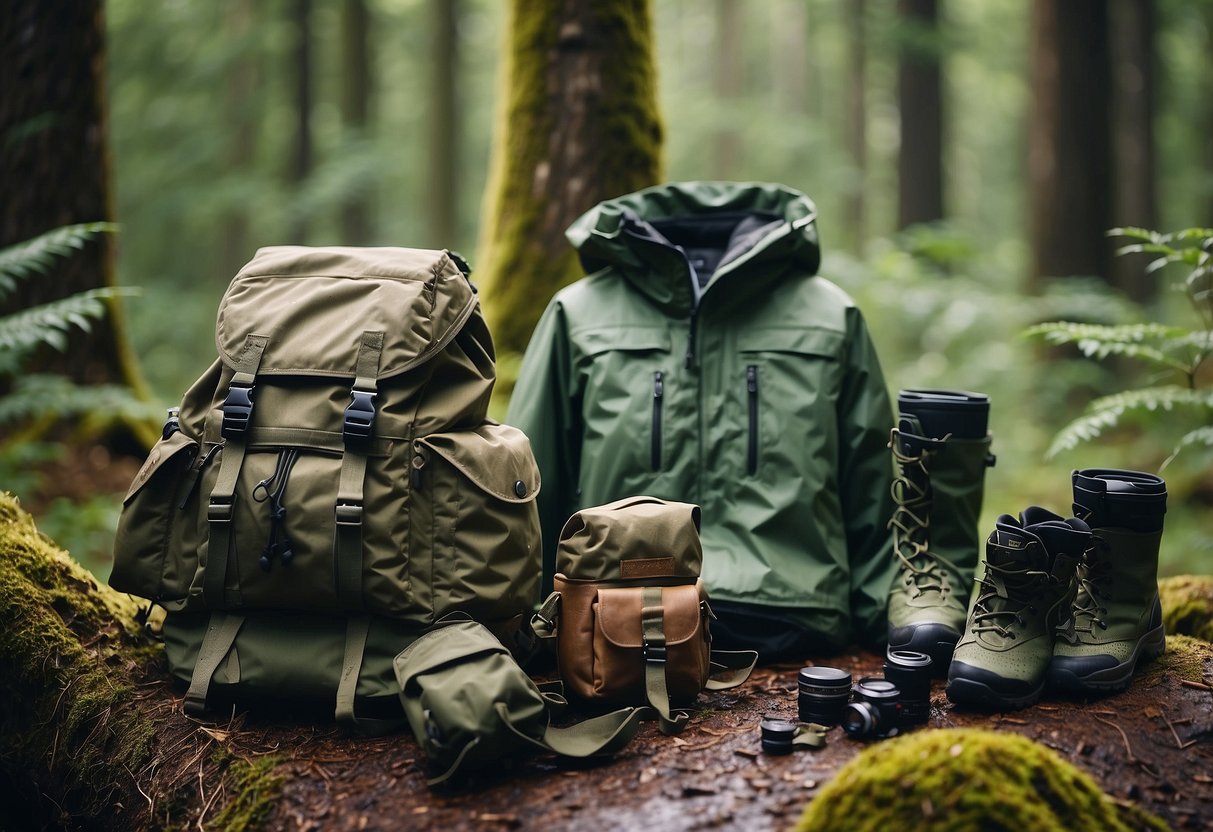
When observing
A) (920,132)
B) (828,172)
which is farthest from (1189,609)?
(828,172)

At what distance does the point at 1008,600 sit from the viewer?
112 inches

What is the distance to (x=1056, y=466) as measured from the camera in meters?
8.72

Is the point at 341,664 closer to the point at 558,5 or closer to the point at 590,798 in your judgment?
the point at 590,798

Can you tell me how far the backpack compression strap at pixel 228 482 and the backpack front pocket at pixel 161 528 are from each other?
0.13 metres

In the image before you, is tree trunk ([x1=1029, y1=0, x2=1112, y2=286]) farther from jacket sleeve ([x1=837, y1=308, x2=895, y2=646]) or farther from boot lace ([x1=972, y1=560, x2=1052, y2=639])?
boot lace ([x1=972, y1=560, x2=1052, y2=639])

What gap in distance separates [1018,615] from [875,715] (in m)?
0.61

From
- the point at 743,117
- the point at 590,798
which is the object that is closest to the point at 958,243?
the point at 590,798

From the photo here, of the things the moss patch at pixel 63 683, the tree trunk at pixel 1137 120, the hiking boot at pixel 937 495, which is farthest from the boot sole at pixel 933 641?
the tree trunk at pixel 1137 120

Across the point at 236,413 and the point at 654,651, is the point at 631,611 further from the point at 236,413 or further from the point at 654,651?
the point at 236,413

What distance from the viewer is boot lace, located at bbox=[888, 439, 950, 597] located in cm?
338

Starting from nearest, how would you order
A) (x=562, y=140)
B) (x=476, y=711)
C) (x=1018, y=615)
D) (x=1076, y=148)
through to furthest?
(x=476, y=711) → (x=1018, y=615) → (x=562, y=140) → (x=1076, y=148)

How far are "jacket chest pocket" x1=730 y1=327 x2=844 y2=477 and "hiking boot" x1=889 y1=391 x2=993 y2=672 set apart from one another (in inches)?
11.6

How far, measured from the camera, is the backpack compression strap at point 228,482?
281 cm

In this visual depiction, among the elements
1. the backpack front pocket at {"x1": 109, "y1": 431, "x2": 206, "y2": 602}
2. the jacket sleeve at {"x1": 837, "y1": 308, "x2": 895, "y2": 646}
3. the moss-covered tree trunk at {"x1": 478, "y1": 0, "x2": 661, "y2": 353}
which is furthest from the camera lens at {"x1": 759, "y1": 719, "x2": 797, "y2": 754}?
the moss-covered tree trunk at {"x1": 478, "y1": 0, "x2": 661, "y2": 353}
